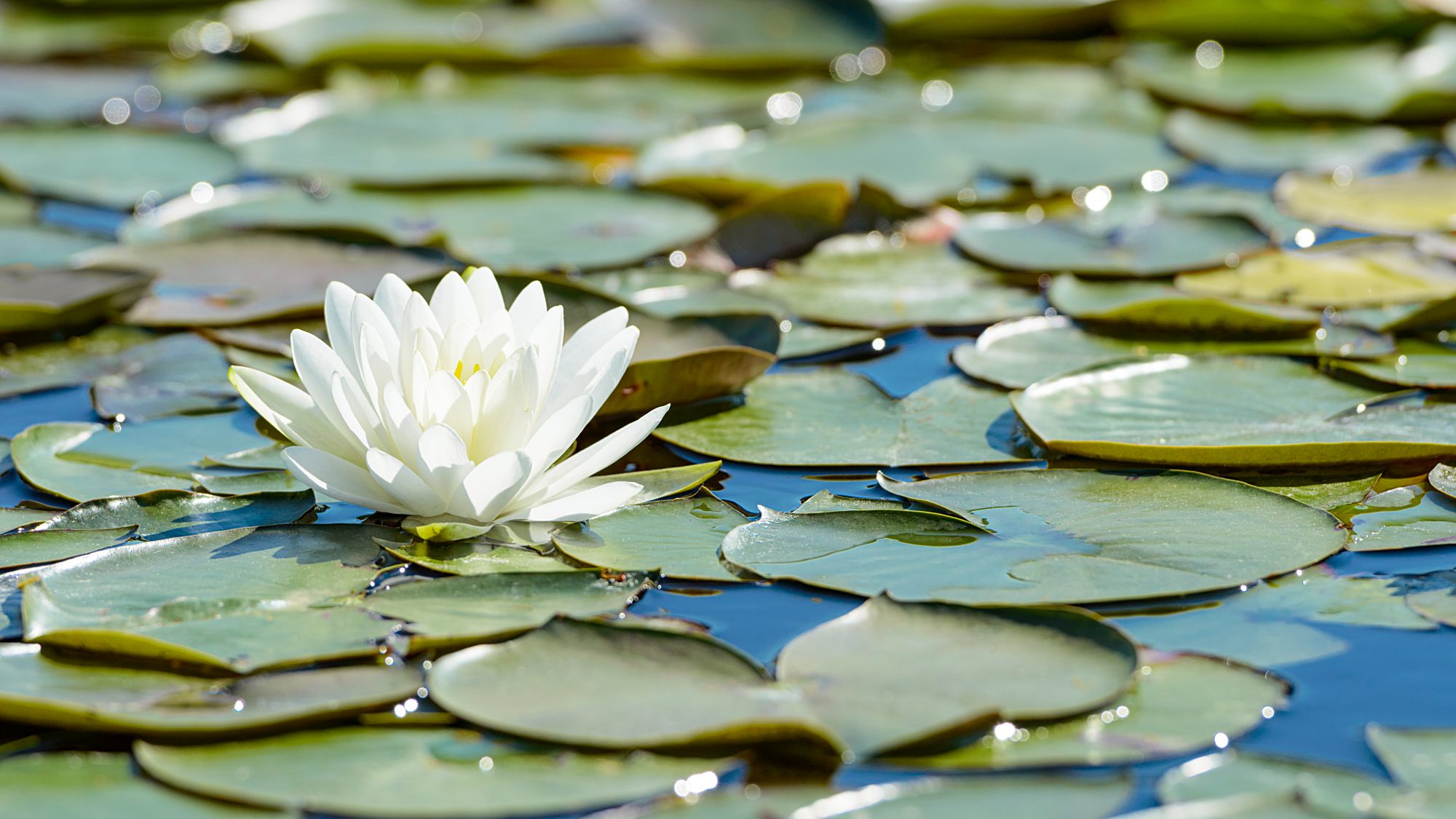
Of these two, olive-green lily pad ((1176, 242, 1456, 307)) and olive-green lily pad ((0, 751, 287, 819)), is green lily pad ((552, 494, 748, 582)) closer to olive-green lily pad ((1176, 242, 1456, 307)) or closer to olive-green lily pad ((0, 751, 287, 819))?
olive-green lily pad ((0, 751, 287, 819))

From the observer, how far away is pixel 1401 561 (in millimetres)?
2070

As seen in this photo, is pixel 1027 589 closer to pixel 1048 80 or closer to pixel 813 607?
pixel 813 607

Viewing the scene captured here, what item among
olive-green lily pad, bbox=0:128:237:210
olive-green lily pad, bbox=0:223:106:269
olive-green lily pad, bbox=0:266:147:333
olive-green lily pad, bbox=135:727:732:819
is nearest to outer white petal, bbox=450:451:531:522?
olive-green lily pad, bbox=135:727:732:819

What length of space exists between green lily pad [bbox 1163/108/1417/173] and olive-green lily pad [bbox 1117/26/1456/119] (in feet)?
0.26

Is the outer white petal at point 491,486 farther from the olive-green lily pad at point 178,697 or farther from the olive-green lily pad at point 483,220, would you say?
the olive-green lily pad at point 483,220

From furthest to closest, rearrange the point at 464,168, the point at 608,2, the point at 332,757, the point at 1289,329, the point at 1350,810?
the point at 608,2 < the point at 464,168 < the point at 1289,329 < the point at 332,757 < the point at 1350,810

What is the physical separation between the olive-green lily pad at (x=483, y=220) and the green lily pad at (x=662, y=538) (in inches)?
54.6

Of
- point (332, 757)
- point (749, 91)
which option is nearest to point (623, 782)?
point (332, 757)

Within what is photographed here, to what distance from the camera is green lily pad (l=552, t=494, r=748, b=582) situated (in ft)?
6.73

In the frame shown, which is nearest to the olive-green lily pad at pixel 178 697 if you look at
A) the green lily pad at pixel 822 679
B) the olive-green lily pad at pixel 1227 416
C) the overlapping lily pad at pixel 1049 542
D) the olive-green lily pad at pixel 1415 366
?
the green lily pad at pixel 822 679


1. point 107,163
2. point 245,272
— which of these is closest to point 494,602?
point 245,272

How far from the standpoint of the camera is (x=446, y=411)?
204 centimetres

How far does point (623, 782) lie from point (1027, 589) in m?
0.70

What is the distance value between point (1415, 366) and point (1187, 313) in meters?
0.46
